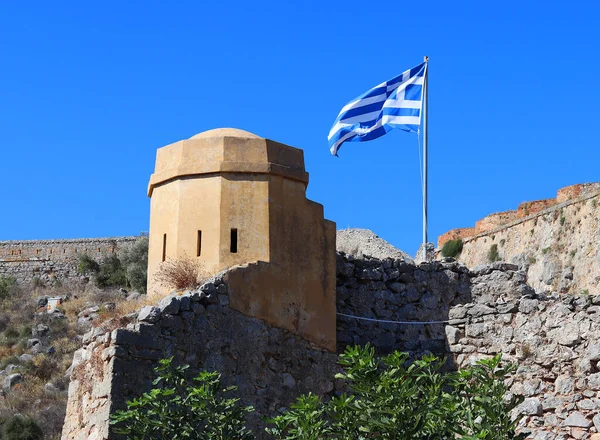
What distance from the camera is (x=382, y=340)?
1461cm

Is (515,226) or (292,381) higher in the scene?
(515,226)

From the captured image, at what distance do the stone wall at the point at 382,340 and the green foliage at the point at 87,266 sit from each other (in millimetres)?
36098

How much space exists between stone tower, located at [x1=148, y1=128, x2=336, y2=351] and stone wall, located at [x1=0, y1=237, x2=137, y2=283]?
3671cm

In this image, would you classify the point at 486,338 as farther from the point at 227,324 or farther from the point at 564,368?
the point at 227,324

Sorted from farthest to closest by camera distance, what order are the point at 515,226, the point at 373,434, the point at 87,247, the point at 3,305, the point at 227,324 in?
the point at 87,247
the point at 3,305
the point at 515,226
the point at 227,324
the point at 373,434

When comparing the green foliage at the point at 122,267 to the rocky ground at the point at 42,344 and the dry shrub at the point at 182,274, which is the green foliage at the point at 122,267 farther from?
the dry shrub at the point at 182,274

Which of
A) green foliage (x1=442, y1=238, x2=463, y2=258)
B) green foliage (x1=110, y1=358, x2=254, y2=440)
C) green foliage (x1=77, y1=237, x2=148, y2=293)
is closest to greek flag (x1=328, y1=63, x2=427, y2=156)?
green foliage (x1=110, y1=358, x2=254, y2=440)

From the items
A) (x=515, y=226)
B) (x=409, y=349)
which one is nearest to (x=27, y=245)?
(x=515, y=226)

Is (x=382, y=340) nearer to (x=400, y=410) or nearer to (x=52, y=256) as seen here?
(x=400, y=410)

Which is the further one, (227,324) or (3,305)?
(3,305)

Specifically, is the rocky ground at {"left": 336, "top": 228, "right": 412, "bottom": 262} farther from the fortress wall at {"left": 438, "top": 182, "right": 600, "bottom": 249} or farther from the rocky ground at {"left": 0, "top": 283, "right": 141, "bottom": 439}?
the rocky ground at {"left": 0, "top": 283, "right": 141, "bottom": 439}

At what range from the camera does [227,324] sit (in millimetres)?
12898

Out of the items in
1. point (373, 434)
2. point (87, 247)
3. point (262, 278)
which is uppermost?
point (87, 247)

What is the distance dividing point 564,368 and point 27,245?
42.2 m
